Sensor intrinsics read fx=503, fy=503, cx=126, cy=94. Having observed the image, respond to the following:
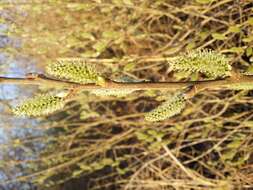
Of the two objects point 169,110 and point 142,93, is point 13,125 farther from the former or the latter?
point 169,110

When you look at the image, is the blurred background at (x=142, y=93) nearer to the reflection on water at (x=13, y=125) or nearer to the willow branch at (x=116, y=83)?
the reflection on water at (x=13, y=125)

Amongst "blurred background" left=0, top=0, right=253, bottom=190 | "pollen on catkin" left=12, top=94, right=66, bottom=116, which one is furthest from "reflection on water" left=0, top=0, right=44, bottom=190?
"pollen on catkin" left=12, top=94, right=66, bottom=116

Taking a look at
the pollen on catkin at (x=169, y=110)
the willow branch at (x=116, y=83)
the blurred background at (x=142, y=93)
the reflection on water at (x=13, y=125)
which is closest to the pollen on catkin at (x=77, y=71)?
the willow branch at (x=116, y=83)

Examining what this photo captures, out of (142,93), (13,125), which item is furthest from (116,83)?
(13,125)

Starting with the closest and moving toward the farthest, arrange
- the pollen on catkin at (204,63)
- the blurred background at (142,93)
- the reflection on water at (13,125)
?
the pollen on catkin at (204,63) < the blurred background at (142,93) < the reflection on water at (13,125)

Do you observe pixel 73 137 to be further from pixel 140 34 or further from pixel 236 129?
pixel 236 129

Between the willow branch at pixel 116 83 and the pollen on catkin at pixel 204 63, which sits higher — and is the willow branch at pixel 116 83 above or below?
below

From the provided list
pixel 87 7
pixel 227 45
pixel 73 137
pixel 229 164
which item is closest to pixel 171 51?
pixel 227 45
